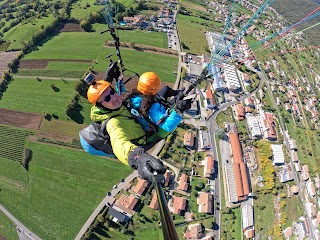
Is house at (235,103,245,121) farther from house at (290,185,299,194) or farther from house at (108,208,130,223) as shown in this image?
house at (108,208,130,223)

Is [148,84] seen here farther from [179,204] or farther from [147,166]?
[179,204]

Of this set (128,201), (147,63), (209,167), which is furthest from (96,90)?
(147,63)

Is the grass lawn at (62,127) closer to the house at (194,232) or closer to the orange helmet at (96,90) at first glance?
the house at (194,232)

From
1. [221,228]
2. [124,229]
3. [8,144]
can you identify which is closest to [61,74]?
[8,144]

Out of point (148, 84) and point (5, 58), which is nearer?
point (148, 84)

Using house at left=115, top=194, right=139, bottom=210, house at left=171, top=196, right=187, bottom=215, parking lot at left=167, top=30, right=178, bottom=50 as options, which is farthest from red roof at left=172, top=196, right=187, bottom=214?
parking lot at left=167, top=30, right=178, bottom=50

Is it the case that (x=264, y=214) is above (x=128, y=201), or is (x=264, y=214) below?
above

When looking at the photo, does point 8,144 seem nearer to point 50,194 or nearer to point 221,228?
point 50,194

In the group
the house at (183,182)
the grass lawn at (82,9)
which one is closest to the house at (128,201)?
the house at (183,182)
